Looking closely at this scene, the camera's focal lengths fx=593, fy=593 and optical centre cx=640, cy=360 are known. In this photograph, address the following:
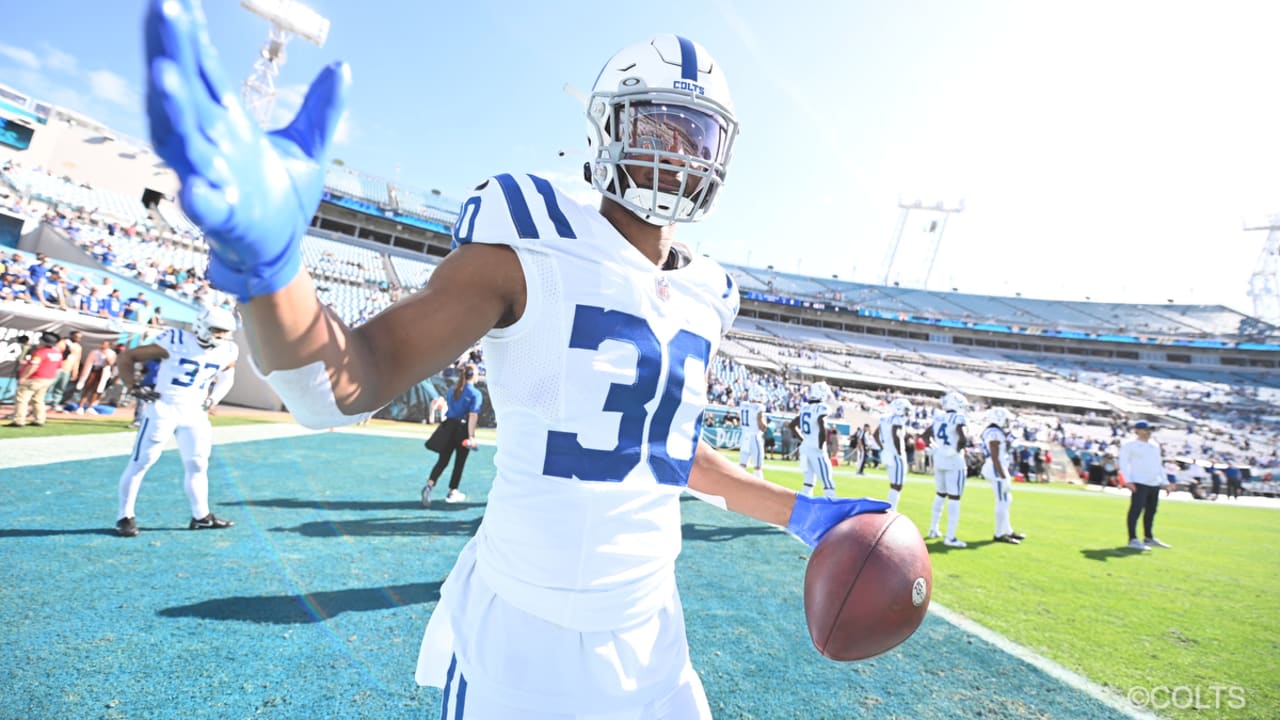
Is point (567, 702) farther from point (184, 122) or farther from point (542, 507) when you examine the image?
point (184, 122)

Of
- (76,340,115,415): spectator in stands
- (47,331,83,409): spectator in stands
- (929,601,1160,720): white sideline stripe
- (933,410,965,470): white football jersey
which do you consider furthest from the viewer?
(76,340,115,415): spectator in stands

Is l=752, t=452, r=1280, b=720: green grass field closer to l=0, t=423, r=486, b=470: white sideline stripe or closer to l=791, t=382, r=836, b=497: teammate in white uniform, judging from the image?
l=791, t=382, r=836, b=497: teammate in white uniform

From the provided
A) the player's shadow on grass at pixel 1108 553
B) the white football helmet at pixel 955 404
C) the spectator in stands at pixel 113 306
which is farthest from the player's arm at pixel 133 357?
the spectator in stands at pixel 113 306

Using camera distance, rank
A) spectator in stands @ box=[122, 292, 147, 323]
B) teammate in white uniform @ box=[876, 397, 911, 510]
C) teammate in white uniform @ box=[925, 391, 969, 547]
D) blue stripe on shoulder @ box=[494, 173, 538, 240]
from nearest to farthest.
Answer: blue stripe on shoulder @ box=[494, 173, 538, 240], teammate in white uniform @ box=[925, 391, 969, 547], teammate in white uniform @ box=[876, 397, 911, 510], spectator in stands @ box=[122, 292, 147, 323]

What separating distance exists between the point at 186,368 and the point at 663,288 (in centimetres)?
593

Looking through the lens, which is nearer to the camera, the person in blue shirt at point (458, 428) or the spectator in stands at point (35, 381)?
the person in blue shirt at point (458, 428)

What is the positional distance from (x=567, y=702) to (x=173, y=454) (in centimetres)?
1057

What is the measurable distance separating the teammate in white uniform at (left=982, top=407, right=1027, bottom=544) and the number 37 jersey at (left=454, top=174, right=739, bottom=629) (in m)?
8.35

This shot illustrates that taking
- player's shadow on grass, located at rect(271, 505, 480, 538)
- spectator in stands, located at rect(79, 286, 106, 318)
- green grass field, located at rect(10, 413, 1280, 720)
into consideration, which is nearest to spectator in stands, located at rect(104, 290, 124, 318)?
spectator in stands, located at rect(79, 286, 106, 318)

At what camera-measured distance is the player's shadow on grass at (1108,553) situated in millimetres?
7510

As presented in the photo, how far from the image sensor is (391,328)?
0.95 meters

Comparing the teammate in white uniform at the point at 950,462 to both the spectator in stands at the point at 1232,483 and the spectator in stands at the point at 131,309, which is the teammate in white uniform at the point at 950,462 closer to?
the spectator in stands at the point at 131,309

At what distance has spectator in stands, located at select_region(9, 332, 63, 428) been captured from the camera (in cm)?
975

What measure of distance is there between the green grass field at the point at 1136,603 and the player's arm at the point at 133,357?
7.00m
